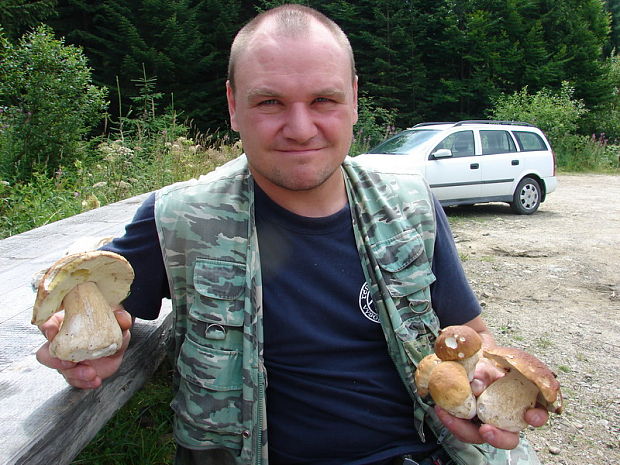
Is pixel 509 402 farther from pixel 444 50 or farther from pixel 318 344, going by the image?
pixel 444 50

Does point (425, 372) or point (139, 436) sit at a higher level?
point (425, 372)

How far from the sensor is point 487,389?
1199mm

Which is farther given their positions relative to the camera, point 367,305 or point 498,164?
point 498,164

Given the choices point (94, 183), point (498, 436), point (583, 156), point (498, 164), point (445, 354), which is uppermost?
point (94, 183)

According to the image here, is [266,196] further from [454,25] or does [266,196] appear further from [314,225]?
[454,25]

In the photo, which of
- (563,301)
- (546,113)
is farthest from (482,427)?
(546,113)

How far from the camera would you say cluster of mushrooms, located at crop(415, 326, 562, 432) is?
115cm

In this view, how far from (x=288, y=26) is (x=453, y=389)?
1.12m

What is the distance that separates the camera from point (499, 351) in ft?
4.00

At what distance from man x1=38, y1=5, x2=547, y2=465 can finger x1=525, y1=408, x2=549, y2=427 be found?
0.36 metres

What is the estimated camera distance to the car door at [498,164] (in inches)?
369

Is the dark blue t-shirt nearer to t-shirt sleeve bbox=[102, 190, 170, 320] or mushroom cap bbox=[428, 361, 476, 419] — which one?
t-shirt sleeve bbox=[102, 190, 170, 320]

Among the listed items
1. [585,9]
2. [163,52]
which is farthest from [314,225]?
[585,9]

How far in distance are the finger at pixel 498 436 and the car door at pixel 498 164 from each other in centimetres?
872
